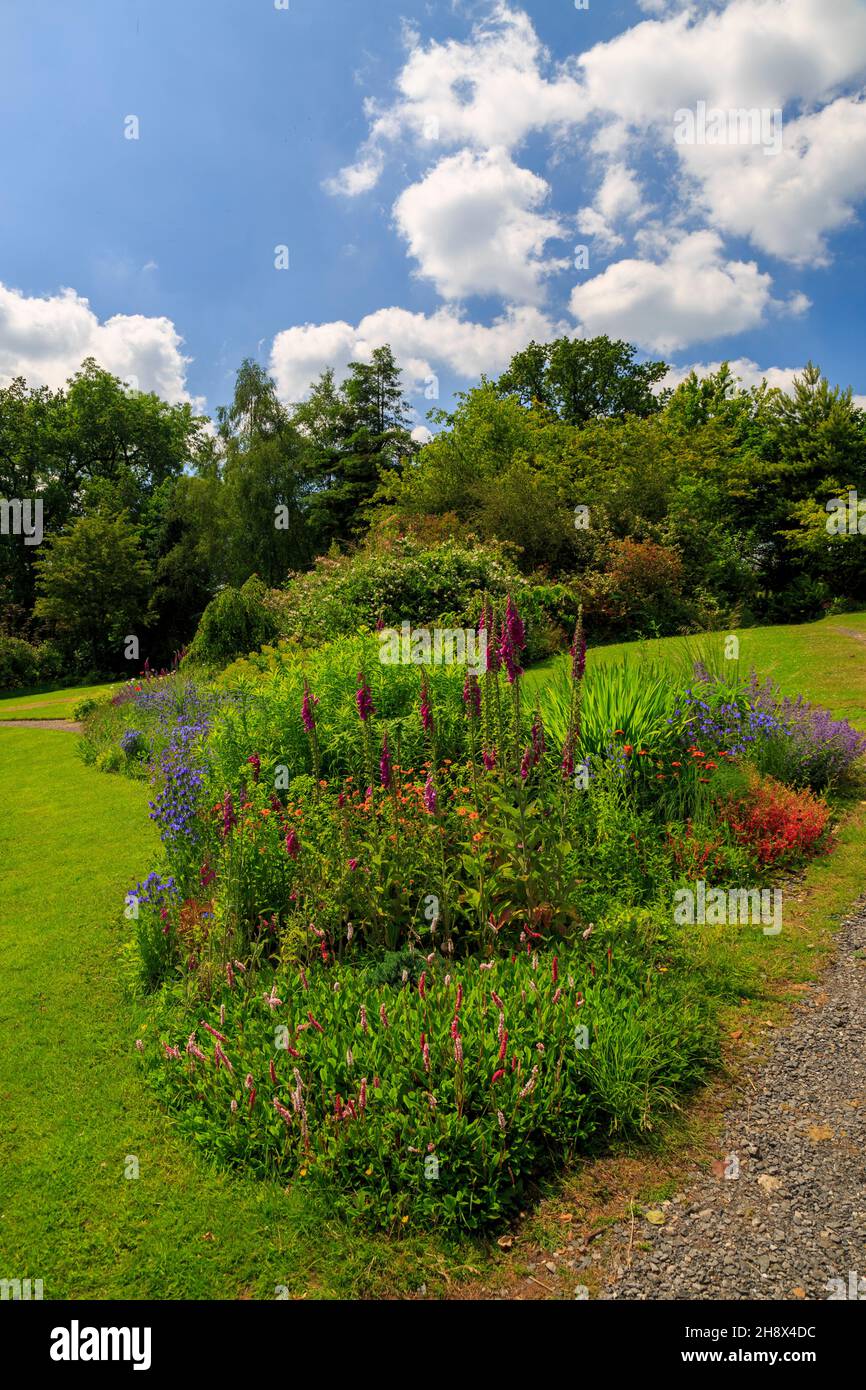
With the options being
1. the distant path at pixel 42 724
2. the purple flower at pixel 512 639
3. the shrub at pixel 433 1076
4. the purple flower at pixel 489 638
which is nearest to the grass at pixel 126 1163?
the shrub at pixel 433 1076

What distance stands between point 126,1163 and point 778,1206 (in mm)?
2422

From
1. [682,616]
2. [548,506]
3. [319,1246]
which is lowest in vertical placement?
[319,1246]

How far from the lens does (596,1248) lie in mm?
2434

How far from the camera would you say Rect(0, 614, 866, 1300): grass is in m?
2.44

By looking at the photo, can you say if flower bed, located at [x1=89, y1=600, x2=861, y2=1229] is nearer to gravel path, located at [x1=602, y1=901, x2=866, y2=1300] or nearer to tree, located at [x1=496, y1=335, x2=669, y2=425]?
gravel path, located at [x1=602, y1=901, x2=866, y2=1300]

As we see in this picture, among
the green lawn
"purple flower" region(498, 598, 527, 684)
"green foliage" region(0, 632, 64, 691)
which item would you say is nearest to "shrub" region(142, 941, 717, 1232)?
"purple flower" region(498, 598, 527, 684)

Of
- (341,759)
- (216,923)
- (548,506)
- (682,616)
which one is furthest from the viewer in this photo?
(548,506)

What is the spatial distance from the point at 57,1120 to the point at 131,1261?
0.94 m

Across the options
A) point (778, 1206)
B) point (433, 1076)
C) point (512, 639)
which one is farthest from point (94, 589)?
point (778, 1206)

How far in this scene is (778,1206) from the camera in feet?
8.24

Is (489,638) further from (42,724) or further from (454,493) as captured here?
(454,493)

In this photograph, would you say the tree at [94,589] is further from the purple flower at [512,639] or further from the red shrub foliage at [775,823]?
the purple flower at [512,639]
